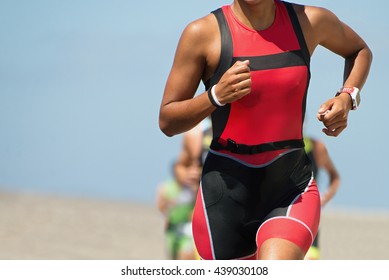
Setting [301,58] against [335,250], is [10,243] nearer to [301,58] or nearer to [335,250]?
[335,250]

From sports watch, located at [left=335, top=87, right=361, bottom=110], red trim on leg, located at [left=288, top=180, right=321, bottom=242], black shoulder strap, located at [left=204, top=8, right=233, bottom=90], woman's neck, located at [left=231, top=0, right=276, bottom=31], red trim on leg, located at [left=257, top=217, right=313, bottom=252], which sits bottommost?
red trim on leg, located at [left=257, top=217, right=313, bottom=252]

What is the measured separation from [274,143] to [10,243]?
10.7m

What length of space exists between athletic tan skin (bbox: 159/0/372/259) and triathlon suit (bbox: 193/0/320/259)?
57 millimetres

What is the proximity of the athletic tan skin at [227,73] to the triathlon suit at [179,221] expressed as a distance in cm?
306

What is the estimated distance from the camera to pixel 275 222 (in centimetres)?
454

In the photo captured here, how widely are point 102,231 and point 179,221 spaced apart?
369 inches

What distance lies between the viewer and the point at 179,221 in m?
7.89

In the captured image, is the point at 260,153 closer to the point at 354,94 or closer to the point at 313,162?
the point at 354,94

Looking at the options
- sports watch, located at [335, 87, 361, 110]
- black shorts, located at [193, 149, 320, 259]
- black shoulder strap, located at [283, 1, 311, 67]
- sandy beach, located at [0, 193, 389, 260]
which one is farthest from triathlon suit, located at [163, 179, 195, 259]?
sandy beach, located at [0, 193, 389, 260]

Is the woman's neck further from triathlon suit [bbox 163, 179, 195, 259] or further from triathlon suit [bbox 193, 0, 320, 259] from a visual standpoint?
triathlon suit [bbox 163, 179, 195, 259]

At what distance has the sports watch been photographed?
4.78 metres

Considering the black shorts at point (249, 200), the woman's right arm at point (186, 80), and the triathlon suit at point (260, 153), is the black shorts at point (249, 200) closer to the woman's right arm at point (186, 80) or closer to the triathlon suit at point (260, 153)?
the triathlon suit at point (260, 153)

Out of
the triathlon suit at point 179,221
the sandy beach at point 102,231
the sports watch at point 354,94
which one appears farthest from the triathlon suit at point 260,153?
the sandy beach at point 102,231
